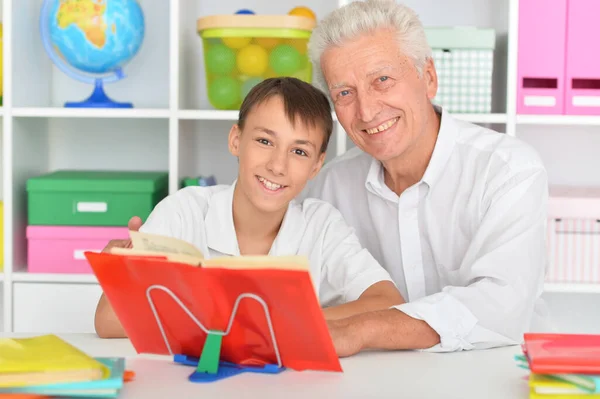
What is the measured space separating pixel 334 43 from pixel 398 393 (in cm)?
85

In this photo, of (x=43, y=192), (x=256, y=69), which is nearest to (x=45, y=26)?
(x=43, y=192)

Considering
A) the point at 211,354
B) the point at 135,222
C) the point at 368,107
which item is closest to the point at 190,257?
the point at 211,354

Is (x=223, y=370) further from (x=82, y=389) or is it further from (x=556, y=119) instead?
(x=556, y=119)

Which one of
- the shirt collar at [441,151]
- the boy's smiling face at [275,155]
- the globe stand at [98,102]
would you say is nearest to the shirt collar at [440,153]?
the shirt collar at [441,151]

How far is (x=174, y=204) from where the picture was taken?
167 centimetres

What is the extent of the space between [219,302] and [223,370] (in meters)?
0.12

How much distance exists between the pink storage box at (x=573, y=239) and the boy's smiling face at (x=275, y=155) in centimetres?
91

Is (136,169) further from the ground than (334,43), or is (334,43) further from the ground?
(334,43)

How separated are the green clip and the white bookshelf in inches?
47.5

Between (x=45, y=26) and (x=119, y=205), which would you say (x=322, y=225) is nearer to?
(x=119, y=205)

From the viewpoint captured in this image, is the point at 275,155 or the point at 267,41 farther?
the point at 267,41

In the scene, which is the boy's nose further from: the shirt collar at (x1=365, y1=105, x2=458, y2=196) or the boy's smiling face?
the shirt collar at (x1=365, y1=105, x2=458, y2=196)

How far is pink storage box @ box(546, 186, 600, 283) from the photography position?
7.36ft

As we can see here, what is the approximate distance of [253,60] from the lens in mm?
2229
